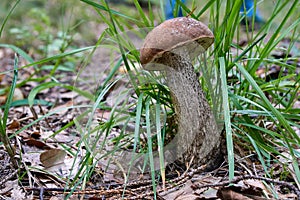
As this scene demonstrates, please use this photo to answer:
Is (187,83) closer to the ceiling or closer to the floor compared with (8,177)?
closer to the ceiling

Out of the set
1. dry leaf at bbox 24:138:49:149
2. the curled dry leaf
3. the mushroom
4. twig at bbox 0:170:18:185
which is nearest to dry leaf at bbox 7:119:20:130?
dry leaf at bbox 24:138:49:149

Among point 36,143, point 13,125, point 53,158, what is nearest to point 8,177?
point 53,158

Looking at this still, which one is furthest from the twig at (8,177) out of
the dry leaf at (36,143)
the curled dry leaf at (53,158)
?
the dry leaf at (36,143)

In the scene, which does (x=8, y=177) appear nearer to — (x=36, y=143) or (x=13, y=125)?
(x=36, y=143)

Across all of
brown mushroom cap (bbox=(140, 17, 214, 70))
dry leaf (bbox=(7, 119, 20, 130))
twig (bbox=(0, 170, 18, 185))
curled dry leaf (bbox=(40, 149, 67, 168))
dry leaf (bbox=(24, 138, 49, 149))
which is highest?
brown mushroom cap (bbox=(140, 17, 214, 70))

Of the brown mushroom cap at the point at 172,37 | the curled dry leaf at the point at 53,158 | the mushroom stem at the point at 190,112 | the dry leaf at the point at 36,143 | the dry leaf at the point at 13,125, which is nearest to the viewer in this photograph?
the brown mushroom cap at the point at 172,37

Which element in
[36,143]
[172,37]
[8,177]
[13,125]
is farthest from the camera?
[13,125]

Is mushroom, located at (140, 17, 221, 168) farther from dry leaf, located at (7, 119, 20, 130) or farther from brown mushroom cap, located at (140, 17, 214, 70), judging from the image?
dry leaf, located at (7, 119, 20, 130)

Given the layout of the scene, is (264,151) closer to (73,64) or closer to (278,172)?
(278,172)

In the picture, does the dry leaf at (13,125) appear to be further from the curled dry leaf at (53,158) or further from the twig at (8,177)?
the twig at (8,177)
